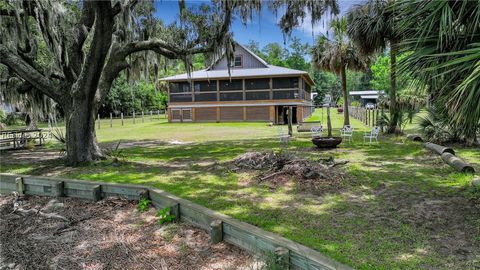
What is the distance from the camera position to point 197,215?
526 cm

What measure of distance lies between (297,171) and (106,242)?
4038 mm

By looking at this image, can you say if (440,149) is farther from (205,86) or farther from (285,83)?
(205,86)

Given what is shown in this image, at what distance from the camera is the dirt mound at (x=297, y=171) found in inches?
274

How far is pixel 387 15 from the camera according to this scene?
1404 cm

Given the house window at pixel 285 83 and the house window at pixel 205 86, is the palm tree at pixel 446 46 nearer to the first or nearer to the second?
the house window at pixel 285 83

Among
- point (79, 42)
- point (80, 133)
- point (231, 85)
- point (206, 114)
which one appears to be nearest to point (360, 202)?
point (80, 133)

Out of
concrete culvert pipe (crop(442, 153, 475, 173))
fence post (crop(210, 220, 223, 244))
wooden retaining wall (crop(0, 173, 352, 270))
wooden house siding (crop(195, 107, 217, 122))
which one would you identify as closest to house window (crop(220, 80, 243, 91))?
wooden house siding (crop(195, 107, 217, 122))

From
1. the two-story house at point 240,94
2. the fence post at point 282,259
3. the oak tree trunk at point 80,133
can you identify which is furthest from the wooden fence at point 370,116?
the fence post at point 282,259

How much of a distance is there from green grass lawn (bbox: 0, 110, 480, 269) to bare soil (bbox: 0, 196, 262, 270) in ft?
2.61

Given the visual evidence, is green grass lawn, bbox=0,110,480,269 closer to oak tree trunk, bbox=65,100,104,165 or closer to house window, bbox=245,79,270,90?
oak tree trunk, bbox=65,100,104,165

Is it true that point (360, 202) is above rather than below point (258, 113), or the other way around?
below

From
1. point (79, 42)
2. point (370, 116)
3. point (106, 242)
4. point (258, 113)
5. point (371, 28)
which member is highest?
point (371, 28)

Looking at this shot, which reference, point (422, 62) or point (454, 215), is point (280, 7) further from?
point (454, 215)

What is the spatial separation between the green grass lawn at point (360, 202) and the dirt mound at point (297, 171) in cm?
23
